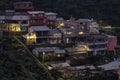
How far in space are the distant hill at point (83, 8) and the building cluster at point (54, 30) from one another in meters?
4.47

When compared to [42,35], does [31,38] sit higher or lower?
lower

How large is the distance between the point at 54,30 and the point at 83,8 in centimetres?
1084

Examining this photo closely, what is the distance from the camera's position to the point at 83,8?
39.1 m

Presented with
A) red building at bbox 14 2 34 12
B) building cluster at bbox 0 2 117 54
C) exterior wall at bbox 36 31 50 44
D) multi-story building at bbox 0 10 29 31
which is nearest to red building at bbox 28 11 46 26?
building cluster at bbox 0 2 117 54

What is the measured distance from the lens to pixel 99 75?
940 inches

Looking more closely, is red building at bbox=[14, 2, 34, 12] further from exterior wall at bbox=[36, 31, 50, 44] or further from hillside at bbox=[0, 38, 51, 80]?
hillside at bbox=[0, 38, 51, 80]

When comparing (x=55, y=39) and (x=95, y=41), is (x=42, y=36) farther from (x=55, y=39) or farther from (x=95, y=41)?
(x=95, y=41)

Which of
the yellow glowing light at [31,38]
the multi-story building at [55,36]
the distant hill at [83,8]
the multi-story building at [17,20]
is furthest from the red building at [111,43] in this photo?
the distant hill at [83,8]

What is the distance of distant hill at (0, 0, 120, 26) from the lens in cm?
3700

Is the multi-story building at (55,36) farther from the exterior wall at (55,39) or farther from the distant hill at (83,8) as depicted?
the distant hill at (83,8)

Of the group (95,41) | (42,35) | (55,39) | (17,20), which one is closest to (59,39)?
(55,39)

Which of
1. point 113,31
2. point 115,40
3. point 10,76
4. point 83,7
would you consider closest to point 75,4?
point 83,7

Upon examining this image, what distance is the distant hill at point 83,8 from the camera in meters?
37.0

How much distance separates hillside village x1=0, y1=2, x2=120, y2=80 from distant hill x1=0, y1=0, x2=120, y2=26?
4466 millimetres
